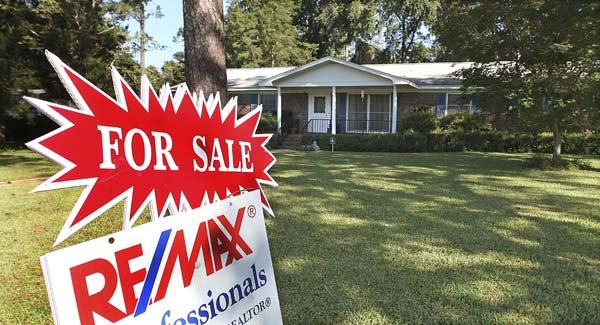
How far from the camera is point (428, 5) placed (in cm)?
3362

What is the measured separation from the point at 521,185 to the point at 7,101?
17119 mm

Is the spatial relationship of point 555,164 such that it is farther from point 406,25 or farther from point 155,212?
point 406,25

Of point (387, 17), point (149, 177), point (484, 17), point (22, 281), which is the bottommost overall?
point (22, 281)

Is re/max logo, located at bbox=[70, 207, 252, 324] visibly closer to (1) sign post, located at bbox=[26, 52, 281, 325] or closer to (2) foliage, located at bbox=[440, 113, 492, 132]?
(1) sign post, located at bbox=[26, 52, 281, 325]

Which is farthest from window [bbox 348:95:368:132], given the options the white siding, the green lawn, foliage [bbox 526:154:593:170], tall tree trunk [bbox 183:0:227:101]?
tall tree trunk [bbox 183:0:227:101]

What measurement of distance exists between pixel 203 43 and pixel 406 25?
36.0 meters

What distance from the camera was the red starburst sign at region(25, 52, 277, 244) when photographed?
137 centimetres

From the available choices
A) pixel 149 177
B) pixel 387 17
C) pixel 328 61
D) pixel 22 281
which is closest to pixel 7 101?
pixel 328 61

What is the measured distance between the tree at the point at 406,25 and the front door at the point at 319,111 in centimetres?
1623

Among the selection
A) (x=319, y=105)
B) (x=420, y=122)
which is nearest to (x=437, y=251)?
(x=420, y=122)

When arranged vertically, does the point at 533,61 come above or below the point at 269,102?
above

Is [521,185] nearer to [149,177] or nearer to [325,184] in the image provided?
[325,184]

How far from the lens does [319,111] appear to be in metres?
23.0

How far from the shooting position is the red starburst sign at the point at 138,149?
1370mm
